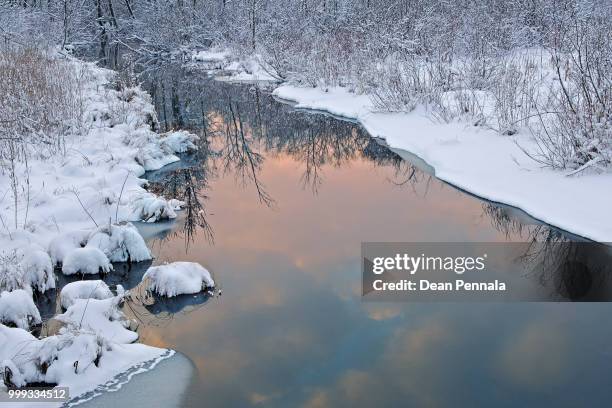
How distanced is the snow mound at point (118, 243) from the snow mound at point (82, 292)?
3.38 ft

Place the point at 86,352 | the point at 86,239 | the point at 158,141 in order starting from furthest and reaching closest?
the point at 158,141 → the point at 86,239 → the point at 86,352

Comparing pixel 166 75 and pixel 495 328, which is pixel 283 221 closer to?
pixel 495 328

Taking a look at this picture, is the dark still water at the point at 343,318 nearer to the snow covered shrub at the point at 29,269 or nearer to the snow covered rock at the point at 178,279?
the snow covered rock at the point at 178,279

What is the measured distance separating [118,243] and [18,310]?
5.29 ft

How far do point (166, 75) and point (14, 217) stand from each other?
16.4 meters

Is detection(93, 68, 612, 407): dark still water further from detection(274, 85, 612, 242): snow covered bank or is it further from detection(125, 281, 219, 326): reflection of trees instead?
detection(274, 85, 612, 242): snow covered bank

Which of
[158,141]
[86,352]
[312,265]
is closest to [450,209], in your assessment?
[312,265]

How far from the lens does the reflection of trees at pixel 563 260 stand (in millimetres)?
5387

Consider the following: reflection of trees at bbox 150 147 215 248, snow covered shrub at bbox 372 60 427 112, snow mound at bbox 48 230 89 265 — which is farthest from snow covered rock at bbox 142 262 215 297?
snow covered shrub at bbox 372 60 427 112

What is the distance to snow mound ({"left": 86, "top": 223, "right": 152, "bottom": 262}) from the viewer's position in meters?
6.22

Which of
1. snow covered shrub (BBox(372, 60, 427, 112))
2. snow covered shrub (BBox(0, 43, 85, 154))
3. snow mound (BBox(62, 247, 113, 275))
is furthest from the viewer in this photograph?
snow covered shrub (BBox(372, 60, 427, 112))

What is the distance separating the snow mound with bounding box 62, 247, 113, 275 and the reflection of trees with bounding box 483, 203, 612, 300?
169 inches

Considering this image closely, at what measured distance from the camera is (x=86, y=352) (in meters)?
4.13

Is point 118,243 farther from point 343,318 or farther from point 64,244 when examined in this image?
point 343,318
